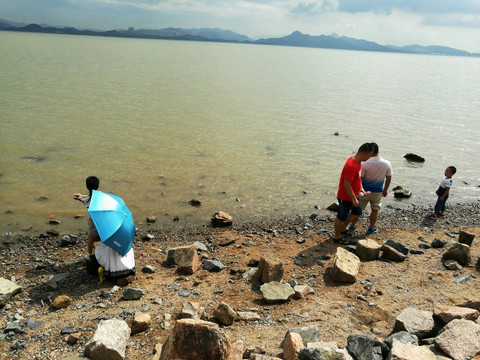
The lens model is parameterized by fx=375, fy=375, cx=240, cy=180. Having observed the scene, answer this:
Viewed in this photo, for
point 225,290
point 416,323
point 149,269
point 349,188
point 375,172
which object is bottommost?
point 149,269

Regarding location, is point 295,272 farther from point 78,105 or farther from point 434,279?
point 78,105

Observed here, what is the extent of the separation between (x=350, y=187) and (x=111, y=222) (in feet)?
16.1

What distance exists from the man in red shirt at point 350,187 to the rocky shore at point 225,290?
0.76m

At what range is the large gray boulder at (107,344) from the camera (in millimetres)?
4707

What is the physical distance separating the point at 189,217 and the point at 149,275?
143 inches

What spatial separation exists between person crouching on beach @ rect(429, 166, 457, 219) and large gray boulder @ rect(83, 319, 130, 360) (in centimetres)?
958

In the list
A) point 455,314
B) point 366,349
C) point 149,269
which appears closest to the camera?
point 366,349

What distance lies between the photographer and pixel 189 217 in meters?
11.0

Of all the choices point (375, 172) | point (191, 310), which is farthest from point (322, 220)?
point (191, 310)

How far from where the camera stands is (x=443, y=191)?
11.1 meters

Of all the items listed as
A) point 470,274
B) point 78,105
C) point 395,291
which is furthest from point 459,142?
point 78,105

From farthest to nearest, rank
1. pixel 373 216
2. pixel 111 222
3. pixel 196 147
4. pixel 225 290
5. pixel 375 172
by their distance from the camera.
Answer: pixel 196 147, pixel 373 216, pixel 375 172, pixel 225 290, pixel 111 222

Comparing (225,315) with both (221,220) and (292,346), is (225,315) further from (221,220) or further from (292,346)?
(221,220)

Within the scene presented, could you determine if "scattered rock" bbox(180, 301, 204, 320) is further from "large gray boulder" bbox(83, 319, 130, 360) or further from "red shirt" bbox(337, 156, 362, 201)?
"red shirt" bbox(337, 156, 362, 201)
